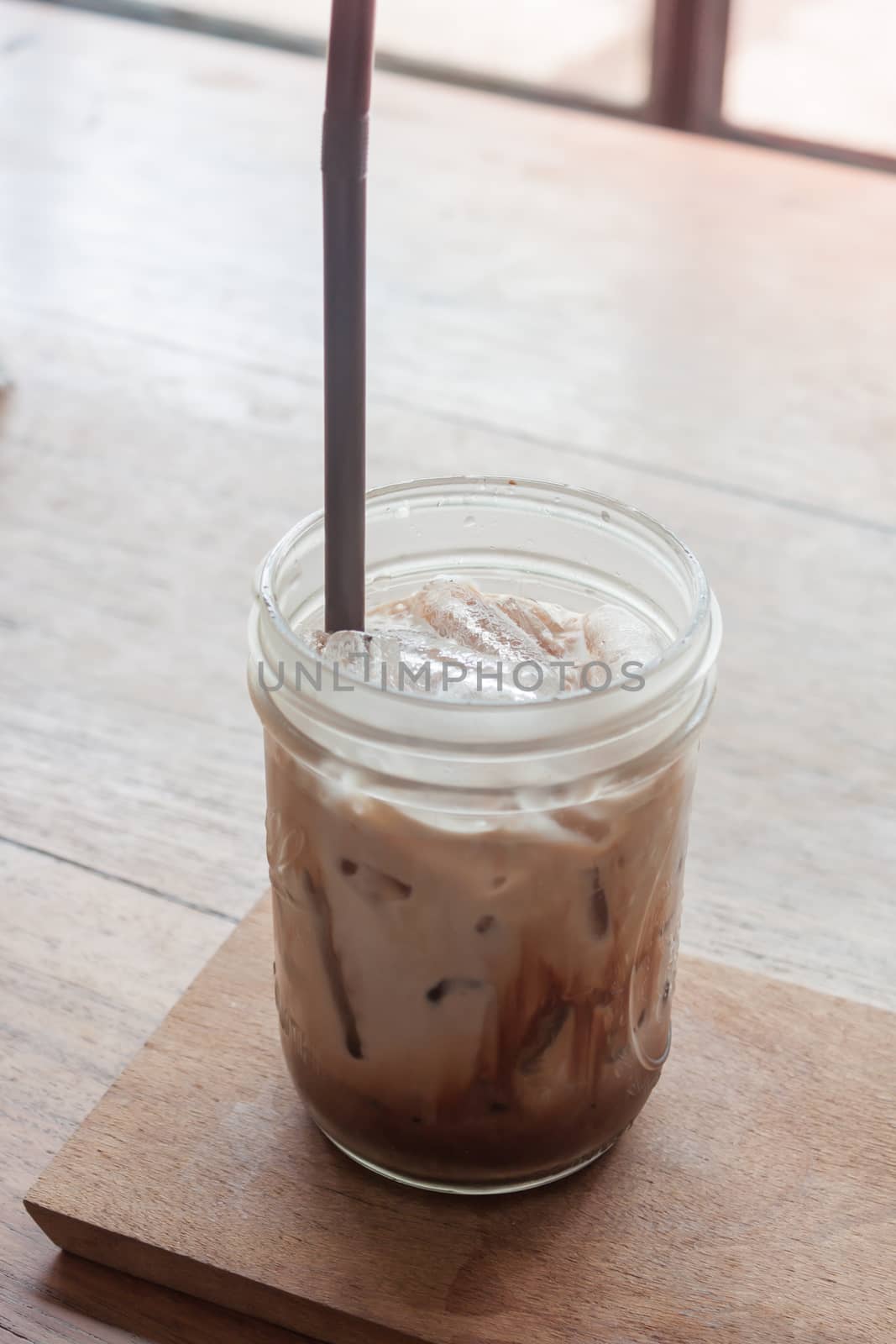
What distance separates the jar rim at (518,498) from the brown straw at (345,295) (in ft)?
0.06

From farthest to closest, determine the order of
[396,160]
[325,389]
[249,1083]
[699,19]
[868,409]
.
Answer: [699,19] < [396,160] < [868,409] < [249,1083] < [325,389]

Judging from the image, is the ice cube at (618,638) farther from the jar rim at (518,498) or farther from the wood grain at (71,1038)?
the wood grain at (71,1038)

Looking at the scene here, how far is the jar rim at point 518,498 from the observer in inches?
14.1

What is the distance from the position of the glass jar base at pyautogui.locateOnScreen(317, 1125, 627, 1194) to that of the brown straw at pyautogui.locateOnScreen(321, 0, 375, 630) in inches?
6.1

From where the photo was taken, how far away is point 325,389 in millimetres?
373

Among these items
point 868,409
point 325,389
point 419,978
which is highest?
point 325,389

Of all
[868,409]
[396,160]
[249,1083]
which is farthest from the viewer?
[396,160]

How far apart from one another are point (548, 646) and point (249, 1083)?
16 centimetres

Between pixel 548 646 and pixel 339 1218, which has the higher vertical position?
pixel 548 646

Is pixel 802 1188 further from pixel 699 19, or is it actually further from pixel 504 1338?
pixel 699 19

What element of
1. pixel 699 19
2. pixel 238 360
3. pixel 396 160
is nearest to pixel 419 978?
pixel 238 360

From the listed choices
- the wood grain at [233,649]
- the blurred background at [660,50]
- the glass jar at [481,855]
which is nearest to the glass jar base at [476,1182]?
the glass jar at [481,855]

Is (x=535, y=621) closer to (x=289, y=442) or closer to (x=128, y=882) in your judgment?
(x=128, y=882)

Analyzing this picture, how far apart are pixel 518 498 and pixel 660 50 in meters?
1.11
